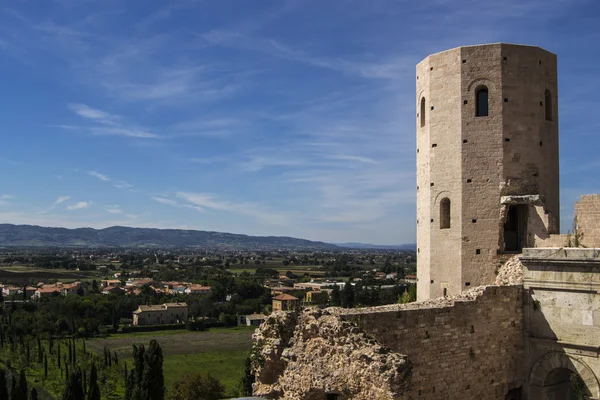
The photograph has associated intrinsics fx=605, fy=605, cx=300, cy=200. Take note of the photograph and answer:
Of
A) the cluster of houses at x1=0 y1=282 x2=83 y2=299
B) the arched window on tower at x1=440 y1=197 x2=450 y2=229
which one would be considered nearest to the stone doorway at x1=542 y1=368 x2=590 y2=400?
the arched window on tower at x1=440 y1=197 x2=450 y2=229

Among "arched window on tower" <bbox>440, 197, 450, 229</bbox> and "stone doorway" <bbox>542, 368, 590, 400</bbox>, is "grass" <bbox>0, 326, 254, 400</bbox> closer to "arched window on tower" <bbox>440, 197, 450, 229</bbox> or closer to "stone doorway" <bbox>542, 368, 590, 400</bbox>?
"arched window on tower" <bbox>440, 197, 450, 229</bbox>

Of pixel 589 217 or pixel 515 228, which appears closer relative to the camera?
pixel 589 217

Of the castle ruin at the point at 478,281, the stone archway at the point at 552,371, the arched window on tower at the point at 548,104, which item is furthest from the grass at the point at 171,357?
the arched window on tower at the point at 548,104

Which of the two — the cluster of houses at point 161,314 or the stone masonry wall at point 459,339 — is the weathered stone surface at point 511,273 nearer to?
the stone masonry wall at point 459,339

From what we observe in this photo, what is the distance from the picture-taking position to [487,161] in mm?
16469

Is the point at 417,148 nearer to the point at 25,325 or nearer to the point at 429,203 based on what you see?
the point at 429,203

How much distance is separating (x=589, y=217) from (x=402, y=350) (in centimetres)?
714

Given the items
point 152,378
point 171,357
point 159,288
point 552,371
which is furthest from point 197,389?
point 159,288

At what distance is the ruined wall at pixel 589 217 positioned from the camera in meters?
15.3

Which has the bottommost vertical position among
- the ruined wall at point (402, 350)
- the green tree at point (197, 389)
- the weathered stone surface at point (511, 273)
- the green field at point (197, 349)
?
the green field at point (197, 349)

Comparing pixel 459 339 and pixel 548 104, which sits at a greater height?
pixel 548 104

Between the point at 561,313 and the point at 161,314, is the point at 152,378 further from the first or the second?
the point at 161,314

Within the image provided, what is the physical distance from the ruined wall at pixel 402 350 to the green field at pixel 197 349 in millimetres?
35816

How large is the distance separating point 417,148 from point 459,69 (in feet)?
8.70
